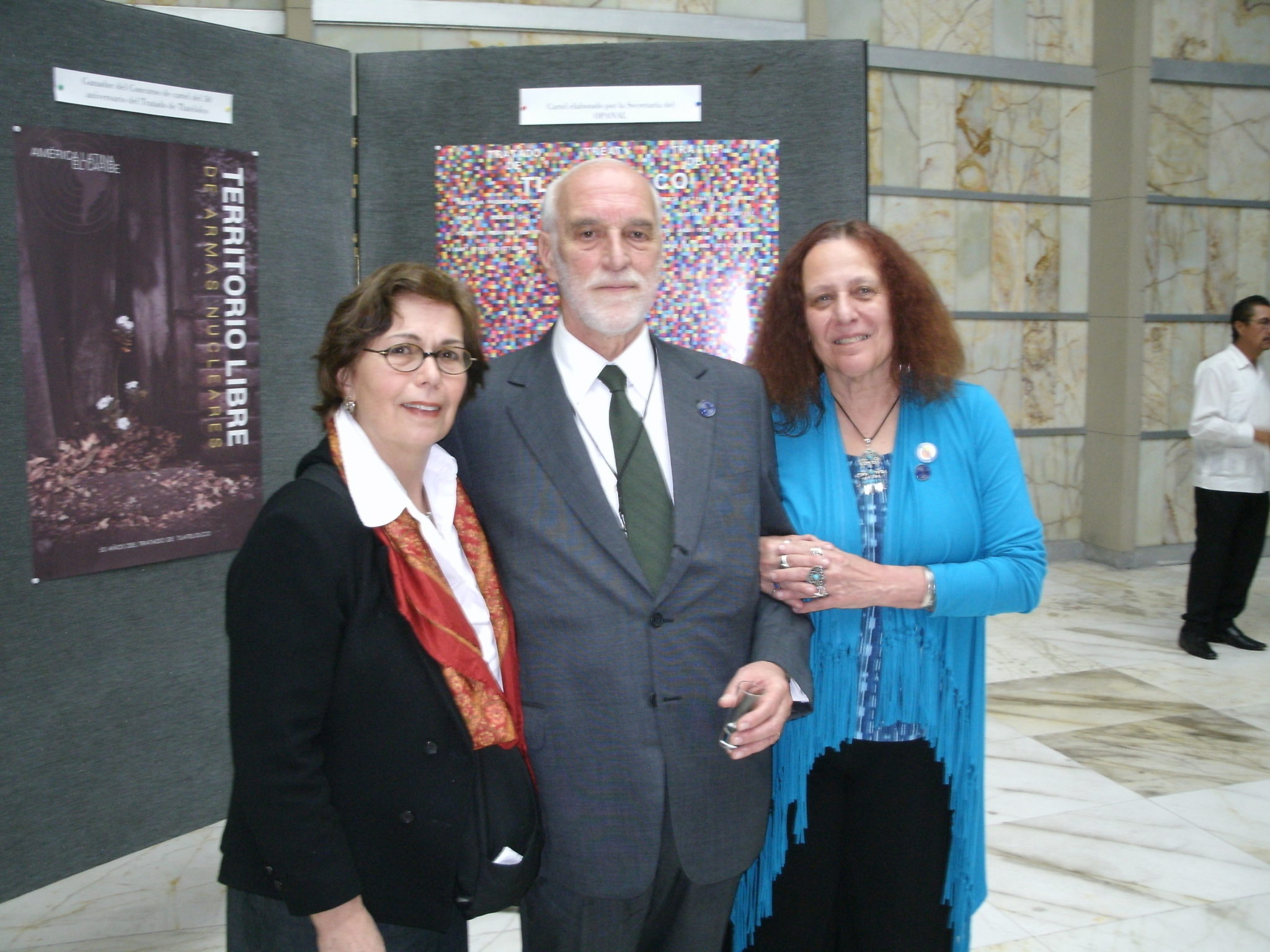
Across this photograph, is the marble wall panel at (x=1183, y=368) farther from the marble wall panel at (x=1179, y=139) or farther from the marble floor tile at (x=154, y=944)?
the marble floor tile at (x=154, y=944)

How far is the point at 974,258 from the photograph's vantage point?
666 centimetres

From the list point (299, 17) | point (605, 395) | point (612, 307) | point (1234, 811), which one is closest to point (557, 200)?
point (612, 307)

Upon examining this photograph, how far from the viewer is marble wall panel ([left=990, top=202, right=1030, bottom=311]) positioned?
6.68 metres

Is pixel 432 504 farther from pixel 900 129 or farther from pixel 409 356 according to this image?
pixel 900 129

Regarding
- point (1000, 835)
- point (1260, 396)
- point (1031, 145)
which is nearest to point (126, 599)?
point (1000, 835)

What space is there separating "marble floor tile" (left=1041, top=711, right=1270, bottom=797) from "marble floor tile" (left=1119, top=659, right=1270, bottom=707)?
0.23 meters

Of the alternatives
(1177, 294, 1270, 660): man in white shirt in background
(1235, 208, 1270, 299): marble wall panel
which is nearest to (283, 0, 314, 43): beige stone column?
(1177, 294, 1270, 660): man in white shirt in background

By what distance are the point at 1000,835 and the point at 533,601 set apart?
7.74 ft

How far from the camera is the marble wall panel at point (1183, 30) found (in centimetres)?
661

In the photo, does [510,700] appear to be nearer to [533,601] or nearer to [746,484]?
[533,601]

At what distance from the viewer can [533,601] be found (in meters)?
1.45

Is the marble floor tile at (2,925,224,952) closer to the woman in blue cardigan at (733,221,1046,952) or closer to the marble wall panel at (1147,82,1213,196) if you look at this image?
the woman in blue cardigan at (733,221,1046,952)

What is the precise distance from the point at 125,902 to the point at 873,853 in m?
2.25

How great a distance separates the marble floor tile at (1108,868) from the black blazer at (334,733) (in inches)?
81.1
